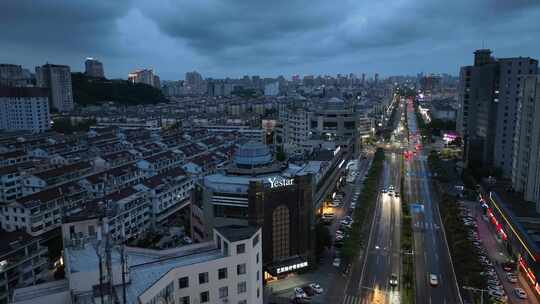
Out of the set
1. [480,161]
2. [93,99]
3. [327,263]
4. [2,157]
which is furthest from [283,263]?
[93,99]

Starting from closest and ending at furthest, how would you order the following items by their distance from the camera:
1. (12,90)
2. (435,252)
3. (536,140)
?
(435,252) < (536,140) < (12,90)

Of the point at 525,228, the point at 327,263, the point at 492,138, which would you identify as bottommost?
the point at 327,263

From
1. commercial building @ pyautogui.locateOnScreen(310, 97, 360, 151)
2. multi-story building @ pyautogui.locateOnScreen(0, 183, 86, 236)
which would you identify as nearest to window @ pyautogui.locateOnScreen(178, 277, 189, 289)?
multi-story building @ pyautogui.locateOnScreen(0, 183, 86, 236)


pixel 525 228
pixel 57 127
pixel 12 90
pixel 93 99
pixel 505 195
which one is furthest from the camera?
pixel 93 99

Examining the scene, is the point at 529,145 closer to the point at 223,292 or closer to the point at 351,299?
the point at 351,299

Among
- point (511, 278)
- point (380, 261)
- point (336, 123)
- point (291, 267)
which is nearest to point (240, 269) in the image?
point (291, 267)

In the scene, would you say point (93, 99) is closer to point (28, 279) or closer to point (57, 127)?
point (57, 127)

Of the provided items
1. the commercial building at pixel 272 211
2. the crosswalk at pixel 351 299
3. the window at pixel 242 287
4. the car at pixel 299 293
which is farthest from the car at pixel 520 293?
the window at pixel 242 287
